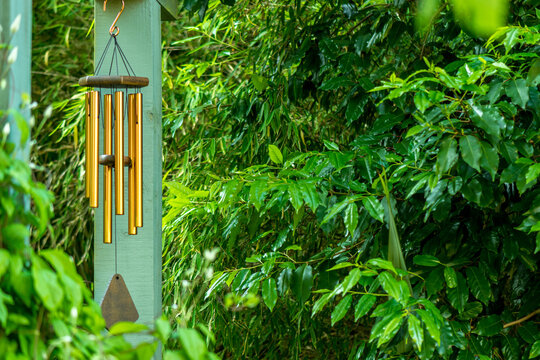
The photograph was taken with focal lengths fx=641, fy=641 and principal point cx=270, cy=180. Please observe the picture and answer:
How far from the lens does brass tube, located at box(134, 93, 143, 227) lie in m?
1.59

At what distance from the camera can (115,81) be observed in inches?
61.8

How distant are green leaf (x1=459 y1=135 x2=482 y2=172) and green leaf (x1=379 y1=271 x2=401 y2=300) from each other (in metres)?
0.29

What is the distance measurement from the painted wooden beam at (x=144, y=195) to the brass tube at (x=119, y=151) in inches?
3.1

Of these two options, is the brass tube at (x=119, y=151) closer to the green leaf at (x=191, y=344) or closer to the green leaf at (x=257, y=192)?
the green leaf at (x=257, y=192)

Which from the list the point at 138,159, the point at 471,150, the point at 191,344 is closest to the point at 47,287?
the point at 191,344

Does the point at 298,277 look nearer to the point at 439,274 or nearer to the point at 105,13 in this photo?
the point at 439,274

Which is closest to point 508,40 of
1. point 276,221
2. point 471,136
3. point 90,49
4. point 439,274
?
point 471,136

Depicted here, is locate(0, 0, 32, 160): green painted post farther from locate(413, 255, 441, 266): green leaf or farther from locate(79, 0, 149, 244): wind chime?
locate(413, 255, 441, 266): green leaf

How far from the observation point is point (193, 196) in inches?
79.1

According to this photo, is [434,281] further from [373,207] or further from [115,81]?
[115,81]

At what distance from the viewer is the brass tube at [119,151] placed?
1577mm

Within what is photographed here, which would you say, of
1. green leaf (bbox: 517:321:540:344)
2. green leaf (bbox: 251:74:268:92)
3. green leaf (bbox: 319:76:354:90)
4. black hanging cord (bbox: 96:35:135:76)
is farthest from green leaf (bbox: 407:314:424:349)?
green leaf (bbox: 251:74:268:92)

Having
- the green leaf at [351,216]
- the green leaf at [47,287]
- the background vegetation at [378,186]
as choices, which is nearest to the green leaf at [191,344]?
the background vegetation at [378,186]

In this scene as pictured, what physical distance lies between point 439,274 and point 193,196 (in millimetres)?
804
